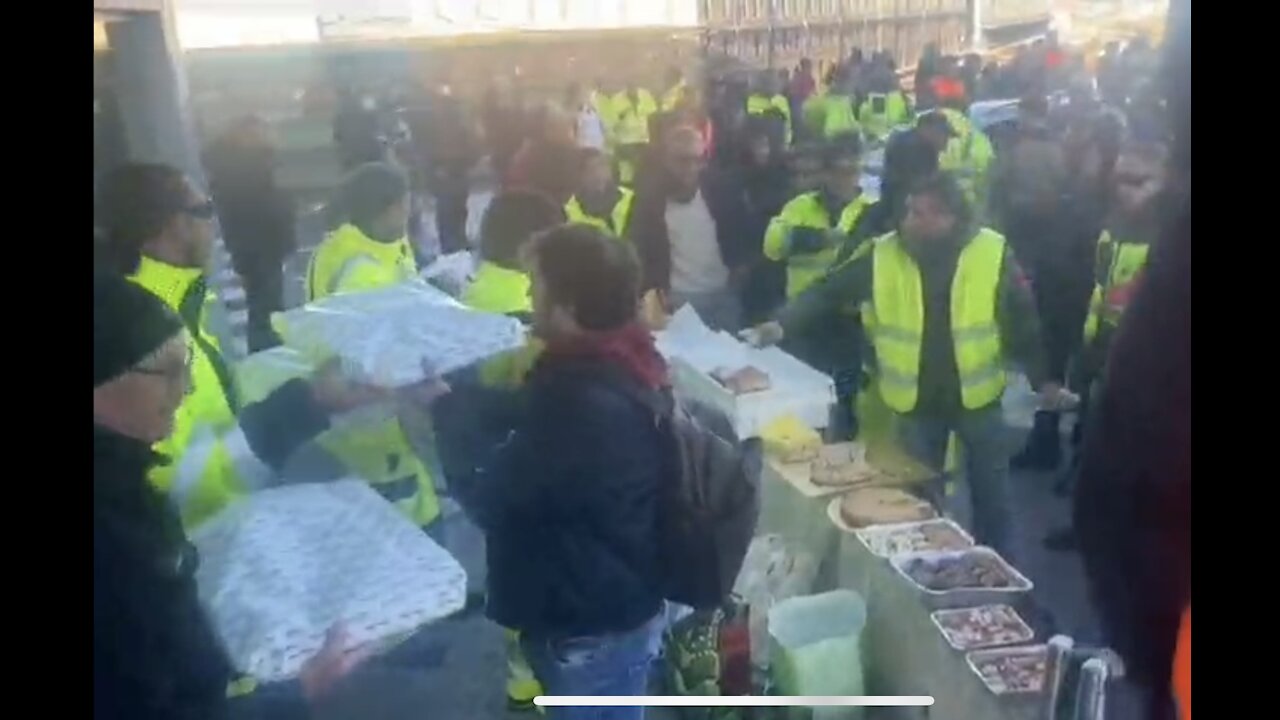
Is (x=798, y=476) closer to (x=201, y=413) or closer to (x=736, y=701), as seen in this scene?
(x=736, y=701)

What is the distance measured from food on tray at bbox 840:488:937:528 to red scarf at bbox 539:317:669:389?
0.98ft

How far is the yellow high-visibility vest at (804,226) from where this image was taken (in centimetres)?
198

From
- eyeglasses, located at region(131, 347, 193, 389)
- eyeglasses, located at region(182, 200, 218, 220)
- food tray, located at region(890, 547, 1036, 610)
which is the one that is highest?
eyeglasses, located at region(182, 200, 218, 220)

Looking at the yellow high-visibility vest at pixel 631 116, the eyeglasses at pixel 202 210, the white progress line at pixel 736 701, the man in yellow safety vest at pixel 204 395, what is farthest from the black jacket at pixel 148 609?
the yellow high-visibility vest at pixel 631 116

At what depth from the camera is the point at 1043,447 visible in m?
2.02

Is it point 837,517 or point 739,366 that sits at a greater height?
point 739,366

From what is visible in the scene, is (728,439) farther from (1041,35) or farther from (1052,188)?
(1041,35)

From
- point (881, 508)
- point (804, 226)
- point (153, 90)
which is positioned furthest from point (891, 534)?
point (153, 90)

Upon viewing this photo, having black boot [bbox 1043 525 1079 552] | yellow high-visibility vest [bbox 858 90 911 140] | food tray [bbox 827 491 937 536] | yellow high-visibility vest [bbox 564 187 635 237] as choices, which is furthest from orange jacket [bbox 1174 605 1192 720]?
yellow high-visibility vest [bbox 564 187 635 237]

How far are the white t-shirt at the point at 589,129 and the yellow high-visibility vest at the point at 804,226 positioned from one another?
0.25 m

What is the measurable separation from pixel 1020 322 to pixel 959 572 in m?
0.34

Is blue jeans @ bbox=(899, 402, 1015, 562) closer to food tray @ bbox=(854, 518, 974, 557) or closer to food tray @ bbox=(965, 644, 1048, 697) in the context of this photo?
food tray @ bbox=(854, 518, 974, 557)

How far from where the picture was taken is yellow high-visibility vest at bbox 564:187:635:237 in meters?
1.98
